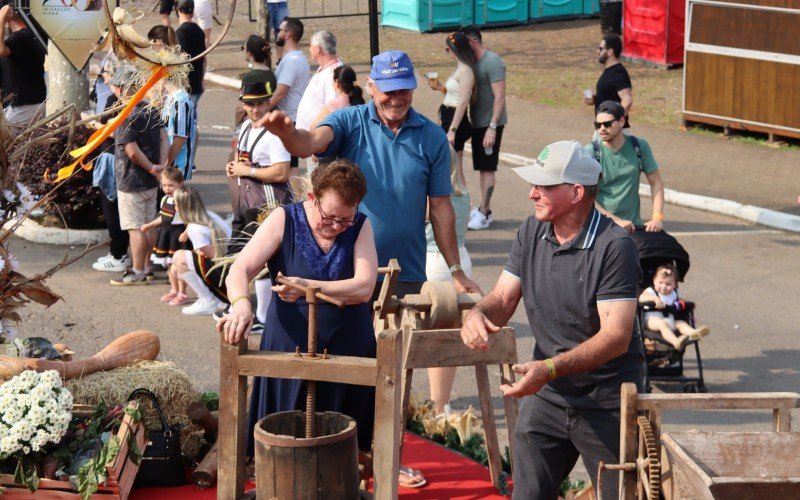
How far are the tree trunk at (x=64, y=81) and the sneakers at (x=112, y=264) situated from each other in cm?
235

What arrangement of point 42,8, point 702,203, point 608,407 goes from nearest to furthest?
point 608,407 < point 42,8 < point 702,203

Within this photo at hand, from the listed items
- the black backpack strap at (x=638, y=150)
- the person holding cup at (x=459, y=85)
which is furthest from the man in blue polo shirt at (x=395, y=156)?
the person holding cup at (x=459, y=85)

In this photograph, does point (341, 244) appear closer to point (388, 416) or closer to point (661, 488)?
point (388, 416)

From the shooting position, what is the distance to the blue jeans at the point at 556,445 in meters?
4.89

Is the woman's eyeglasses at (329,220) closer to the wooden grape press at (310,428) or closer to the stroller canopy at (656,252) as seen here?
the wooden grape press at (310,428)

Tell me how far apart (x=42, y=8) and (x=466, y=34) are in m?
4.32

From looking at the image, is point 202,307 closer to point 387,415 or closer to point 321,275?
point 321,275

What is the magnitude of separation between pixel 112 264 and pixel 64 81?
2.81m

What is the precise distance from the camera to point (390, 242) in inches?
247

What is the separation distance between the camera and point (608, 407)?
4887mm

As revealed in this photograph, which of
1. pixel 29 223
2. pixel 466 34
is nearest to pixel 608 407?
pixel 466 34

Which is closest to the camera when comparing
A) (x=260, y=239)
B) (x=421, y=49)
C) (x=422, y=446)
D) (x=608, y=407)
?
(x=608, y=407)

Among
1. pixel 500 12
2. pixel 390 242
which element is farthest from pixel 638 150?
pixel 500 12

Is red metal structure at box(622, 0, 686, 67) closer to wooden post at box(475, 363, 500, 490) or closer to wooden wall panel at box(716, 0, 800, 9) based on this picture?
wooden wall panel at box(716, 0, 800, 9)
